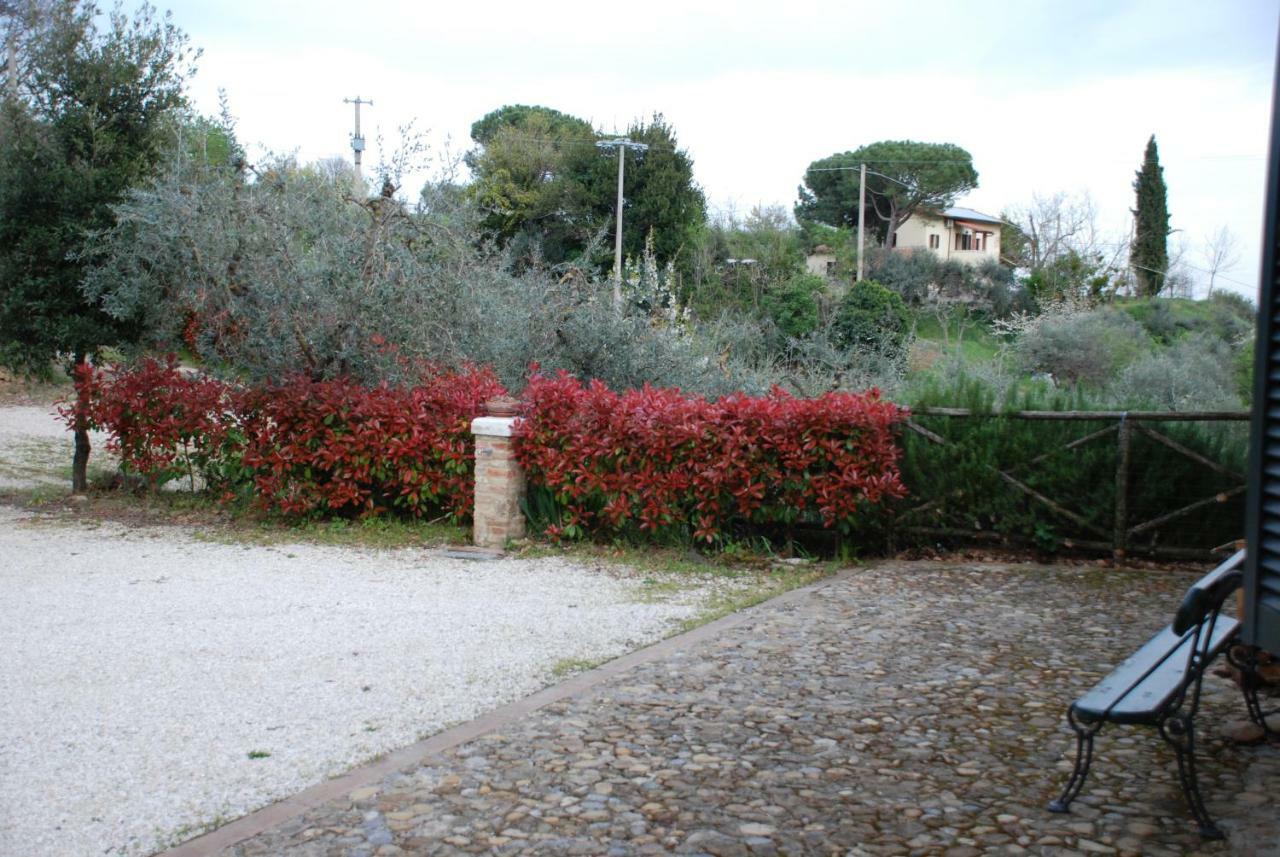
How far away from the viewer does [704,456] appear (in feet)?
26.3

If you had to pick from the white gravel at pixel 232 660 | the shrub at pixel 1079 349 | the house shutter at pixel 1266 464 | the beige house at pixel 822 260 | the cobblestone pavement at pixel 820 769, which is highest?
the beige house at pixel 822 260

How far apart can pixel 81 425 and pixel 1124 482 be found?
9111 mm

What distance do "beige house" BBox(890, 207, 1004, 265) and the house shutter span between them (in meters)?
46.1

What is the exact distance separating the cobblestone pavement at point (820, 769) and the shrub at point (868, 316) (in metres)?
18.8

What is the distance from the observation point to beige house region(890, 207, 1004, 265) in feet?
160

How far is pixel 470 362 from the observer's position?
→ 9.86 meters

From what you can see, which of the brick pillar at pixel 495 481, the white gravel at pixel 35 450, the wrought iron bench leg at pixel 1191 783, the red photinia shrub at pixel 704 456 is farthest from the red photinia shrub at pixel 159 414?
the wrought iron bench leg at pixel 1191 783

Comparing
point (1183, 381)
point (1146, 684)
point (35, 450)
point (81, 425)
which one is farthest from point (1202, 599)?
point (35, 450)

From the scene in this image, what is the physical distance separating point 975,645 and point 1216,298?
30.1 metres

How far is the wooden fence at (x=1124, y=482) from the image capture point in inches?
296

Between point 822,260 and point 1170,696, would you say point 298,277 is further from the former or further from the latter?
point 822,260

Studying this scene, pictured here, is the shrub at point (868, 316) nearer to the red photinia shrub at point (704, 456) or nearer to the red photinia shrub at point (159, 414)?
the red photinia shrub at point (704, 456)

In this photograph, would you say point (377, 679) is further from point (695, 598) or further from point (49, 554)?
point (49, 554)

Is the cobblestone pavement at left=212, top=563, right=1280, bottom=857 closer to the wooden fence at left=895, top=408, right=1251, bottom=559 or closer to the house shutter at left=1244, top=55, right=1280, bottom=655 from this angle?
the house shutter at left=1244, top=55, right=1280, bottom=655
